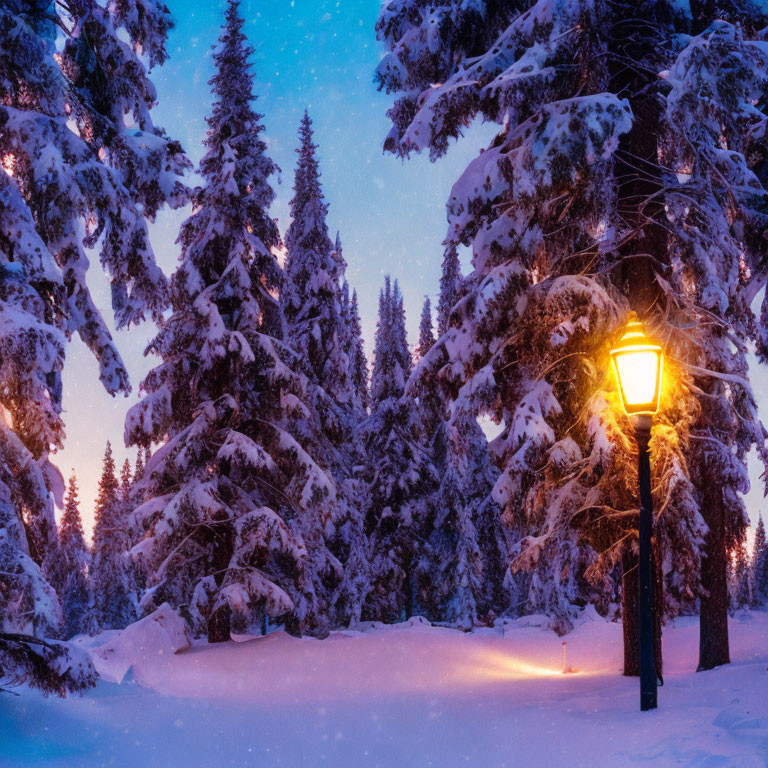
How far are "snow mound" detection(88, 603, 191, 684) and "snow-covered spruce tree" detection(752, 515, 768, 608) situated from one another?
82886 mm

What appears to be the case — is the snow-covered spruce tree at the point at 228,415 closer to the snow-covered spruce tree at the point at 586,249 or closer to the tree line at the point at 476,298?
the tree line at the point at 476,298

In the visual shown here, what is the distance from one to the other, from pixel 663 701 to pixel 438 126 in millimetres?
7934

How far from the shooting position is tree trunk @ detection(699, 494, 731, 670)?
39.0 ft

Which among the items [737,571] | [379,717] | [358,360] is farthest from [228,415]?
[737,571]

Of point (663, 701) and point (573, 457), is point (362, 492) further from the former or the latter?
point (663, 701)

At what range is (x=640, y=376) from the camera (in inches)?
261

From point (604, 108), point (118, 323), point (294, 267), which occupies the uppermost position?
point (294, 267)

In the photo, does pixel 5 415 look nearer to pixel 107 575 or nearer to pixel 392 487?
pixel 392 487

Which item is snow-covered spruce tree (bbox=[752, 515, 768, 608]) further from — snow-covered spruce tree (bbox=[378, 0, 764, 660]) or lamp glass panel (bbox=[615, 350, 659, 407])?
lamp glass panel (bbox=[615, 350, 659, 407])

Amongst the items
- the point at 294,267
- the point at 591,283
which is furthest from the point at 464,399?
the point at 294,267

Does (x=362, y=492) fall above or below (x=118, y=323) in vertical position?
below

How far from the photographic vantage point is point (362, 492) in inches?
1085

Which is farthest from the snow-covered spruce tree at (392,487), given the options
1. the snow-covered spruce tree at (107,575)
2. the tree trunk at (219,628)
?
the snow-covered spruce tree at (107,575)

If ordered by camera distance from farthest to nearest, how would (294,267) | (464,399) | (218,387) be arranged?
(294,267), (218,387), (464,399)
